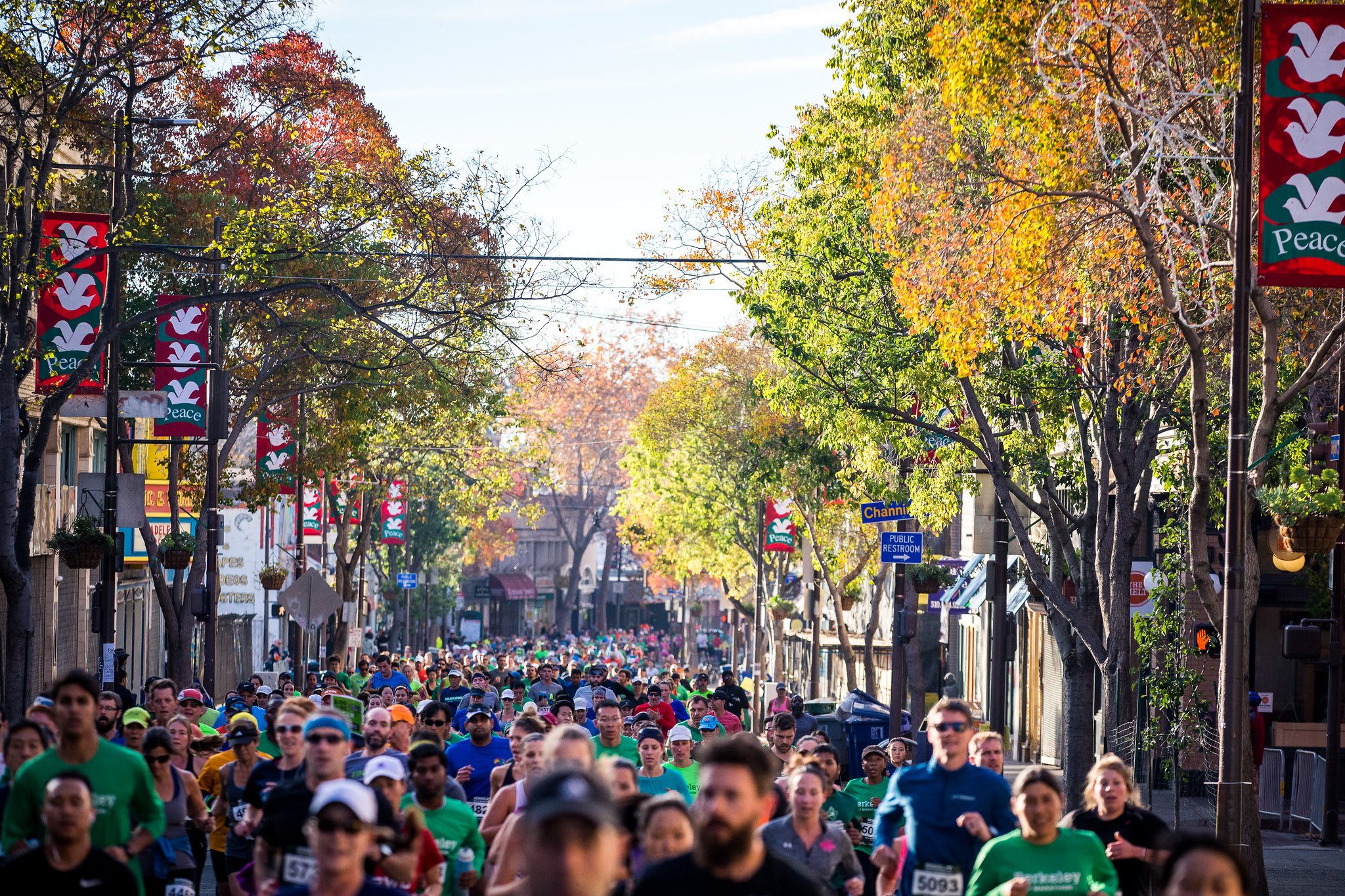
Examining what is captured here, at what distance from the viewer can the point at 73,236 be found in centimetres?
2156

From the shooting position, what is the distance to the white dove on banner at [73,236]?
21469 millimetres

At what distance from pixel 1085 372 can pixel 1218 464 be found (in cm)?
498

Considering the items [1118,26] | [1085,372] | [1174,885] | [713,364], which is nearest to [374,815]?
[1174,885]

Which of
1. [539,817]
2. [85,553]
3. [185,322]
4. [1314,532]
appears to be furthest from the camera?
[185,322]

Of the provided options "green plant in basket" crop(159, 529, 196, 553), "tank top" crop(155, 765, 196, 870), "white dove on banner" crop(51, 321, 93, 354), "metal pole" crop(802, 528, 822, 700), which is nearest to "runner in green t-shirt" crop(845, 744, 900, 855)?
"tank top" crop(155, 765, 196, 870)

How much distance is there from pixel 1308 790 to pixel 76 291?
1607 centimetres

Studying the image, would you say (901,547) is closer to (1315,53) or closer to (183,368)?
(183,368)

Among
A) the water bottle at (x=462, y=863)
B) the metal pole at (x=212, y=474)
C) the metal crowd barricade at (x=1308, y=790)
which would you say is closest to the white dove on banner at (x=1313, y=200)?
the water bottle at (x=462, y=863)

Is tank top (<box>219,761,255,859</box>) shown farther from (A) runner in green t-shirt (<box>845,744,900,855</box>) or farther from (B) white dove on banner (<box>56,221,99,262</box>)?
(B) white dove on banner (<box>56,221,99,262</box>)

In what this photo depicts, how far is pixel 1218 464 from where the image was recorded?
23.1 meters

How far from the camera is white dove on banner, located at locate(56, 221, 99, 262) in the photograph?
2147 cm

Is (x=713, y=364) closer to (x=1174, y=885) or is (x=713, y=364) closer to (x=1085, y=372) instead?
(x=1085, y=372)

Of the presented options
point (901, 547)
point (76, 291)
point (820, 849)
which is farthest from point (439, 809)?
point (901, 547)

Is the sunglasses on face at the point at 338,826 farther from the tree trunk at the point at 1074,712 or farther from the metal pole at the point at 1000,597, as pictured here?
the metal pole at the point at 1000,597
